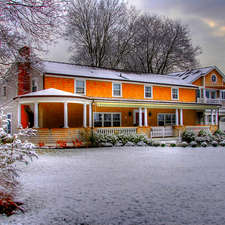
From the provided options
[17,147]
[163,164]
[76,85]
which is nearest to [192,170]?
[163,164]

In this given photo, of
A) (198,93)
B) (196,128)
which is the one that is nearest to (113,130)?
(196,128)

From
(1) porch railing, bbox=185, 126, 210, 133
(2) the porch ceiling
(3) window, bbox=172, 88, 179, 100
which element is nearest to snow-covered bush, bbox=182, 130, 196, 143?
(1) porch railing, bbox=185, 126, 210, 133

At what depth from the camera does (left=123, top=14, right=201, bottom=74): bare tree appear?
3920cm

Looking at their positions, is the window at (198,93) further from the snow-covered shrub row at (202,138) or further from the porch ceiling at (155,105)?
the snow-covered shrub row at (202,138)

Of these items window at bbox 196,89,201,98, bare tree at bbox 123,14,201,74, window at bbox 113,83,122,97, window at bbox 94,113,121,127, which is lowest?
window at bbox 94,113,121,127

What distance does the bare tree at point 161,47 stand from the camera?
39.2 metres

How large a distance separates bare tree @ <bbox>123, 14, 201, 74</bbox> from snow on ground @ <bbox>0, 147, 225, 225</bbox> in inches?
1226

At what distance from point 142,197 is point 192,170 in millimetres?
3728

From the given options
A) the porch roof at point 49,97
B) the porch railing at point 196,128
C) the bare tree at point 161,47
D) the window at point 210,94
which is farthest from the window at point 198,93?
the porch roof at point 49,97

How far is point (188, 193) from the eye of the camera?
613cm

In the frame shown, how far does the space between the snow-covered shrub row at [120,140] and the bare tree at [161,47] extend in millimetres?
22371

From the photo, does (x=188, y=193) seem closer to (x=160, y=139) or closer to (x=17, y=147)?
(x=17, y=147)

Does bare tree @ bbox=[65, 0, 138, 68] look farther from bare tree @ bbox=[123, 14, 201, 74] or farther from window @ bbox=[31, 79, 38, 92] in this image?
window @ bbox=[31, 79, 38, 92]

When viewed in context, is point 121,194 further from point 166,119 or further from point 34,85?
point 166,119
